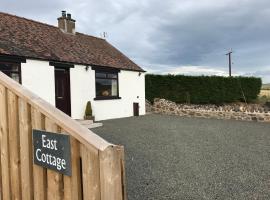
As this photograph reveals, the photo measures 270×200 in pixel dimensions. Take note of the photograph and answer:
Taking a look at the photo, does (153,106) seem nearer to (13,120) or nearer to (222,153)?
(222,153)

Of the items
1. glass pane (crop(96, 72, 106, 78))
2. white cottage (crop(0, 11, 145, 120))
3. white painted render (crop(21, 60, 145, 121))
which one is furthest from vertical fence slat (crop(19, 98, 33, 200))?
glass pane (crop(96, 72, 106, 78))

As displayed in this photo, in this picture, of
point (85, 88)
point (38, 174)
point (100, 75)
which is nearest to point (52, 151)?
point (38, 174)

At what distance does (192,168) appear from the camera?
19.3 feet

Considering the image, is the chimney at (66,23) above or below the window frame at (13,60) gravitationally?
above

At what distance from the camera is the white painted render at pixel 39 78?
1123 centimetres

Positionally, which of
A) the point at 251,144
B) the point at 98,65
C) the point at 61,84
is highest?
the point at 98,65

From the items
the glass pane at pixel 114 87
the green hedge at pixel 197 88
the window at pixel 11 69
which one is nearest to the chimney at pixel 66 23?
the glass pane at pixel 114 87

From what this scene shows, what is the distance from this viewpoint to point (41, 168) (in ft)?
8.09

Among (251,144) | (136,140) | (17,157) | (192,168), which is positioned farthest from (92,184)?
(251,144)

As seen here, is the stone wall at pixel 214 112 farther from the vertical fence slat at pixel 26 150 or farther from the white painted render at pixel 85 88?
the vertical fence slat at pixel 26 150

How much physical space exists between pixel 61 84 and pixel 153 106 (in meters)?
8.34

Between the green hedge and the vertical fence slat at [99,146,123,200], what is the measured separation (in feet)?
58.4

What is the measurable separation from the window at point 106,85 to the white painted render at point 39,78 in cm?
313

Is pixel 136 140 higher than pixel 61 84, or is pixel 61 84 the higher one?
pixel 61 84
